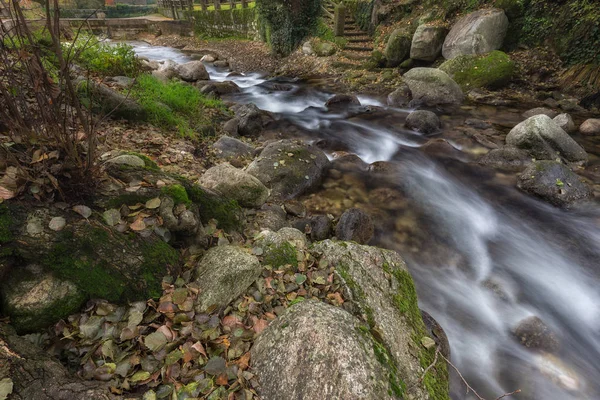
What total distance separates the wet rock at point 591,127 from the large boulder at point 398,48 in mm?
7432

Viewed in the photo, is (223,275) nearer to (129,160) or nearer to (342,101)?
(129,160)

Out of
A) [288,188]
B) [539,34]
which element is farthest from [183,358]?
[539,34]

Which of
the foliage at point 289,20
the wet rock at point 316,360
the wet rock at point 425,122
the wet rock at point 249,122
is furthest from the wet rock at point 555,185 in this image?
the foliage at point 289,20

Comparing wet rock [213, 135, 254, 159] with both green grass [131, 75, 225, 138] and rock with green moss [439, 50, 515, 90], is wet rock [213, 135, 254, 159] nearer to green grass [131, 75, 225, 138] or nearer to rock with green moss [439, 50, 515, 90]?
green grass [131, 75, 225, 138]

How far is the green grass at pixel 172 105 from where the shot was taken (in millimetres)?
7070

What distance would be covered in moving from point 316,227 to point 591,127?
8470mm

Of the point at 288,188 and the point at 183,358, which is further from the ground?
the point at 183,358

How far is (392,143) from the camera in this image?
29.7ft

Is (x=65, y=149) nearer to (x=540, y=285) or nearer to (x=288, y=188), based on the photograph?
(x=288, y=188)

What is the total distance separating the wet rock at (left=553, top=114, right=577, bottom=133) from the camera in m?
8.34

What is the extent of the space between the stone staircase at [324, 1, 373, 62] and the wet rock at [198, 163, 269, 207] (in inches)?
500

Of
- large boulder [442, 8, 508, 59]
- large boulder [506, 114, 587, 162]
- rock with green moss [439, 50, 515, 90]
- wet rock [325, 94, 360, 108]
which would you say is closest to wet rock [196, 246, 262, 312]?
large boulder [506, 114, 587, 162]

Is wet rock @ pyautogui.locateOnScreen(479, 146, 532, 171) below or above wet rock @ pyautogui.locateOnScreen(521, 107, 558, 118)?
below

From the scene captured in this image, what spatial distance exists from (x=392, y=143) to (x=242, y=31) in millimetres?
19508
